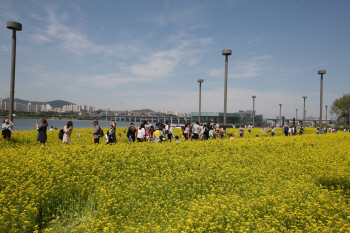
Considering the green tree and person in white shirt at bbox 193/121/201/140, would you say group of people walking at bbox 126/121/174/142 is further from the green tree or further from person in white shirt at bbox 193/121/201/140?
the green tree

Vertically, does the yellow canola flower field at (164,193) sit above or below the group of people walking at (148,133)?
below

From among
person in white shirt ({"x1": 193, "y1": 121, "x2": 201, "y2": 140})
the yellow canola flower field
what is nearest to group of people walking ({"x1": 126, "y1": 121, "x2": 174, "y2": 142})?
person in white shirt ({"x1": 193, "y1": 121, "x2": 201, "y2": 140})

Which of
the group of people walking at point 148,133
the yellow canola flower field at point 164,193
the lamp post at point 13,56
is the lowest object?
the yellow canola flower field at point 164,193

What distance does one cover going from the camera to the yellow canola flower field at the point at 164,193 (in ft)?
15.6

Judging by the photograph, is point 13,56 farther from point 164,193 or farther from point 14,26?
point 164,193

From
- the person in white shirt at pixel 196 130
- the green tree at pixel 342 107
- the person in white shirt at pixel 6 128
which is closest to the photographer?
the person in white shirt at pixel 6 128

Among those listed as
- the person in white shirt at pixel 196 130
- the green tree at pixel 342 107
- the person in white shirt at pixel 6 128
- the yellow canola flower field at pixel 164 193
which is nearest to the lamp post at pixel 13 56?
the person in white shirt at pixel 6 128

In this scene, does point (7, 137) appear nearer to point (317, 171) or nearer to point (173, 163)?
point (173, 163)

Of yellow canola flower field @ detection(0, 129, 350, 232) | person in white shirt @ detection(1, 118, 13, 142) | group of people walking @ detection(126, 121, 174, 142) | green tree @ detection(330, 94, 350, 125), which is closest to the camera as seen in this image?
yellow canola flower field @ detection(0, 129, 350, 232)

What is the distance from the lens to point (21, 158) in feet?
25.3

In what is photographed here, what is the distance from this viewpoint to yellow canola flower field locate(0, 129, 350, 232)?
4.75 metres

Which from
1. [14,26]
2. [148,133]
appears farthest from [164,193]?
[14,26]

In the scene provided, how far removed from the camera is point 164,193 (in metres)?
6.55

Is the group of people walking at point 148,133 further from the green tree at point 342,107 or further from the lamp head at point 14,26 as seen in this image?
the green tree at point 342,107
